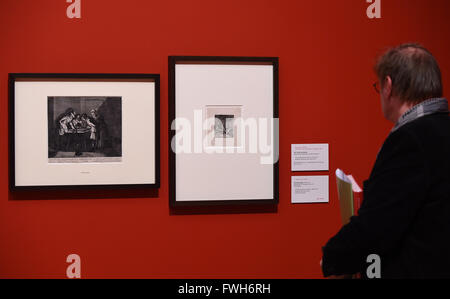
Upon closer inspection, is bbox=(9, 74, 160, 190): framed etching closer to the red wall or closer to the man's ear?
the red wall

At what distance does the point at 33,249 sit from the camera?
175 centimetres

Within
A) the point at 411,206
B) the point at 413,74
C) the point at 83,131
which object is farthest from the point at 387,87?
the point at 83,131

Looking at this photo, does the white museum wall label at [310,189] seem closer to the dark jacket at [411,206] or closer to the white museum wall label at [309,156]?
the white museum wall label at [309,156]

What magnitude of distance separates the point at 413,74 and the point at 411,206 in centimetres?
36

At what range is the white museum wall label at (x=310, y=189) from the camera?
1851 millimetres

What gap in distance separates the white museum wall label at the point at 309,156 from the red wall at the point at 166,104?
3cm

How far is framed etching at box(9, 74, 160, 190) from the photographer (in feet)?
5.61

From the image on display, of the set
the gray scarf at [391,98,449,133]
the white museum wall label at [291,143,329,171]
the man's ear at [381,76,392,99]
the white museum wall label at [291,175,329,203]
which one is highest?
the man's ear at [381,76,392,99]

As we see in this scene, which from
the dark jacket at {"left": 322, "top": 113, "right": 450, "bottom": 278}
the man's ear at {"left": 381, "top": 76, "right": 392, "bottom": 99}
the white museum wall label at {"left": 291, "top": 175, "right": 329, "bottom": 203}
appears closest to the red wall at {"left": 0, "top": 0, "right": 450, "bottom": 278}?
the white museum wall label at {"left": 291, "top": 175, "right": 329, "bottom": 203}

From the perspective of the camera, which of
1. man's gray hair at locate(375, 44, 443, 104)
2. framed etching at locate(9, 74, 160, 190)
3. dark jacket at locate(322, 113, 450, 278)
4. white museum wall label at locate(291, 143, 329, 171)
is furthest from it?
white museum wall label at locate(291, 143, 329, 171)

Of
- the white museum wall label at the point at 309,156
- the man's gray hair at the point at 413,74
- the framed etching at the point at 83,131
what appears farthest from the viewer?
the white museum wall label at the point at 309,156

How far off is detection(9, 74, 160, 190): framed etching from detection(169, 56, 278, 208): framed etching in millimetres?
104

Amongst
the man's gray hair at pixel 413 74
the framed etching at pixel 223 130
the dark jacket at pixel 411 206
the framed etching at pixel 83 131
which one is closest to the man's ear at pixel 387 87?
the man's gray hair at pixel 413 74

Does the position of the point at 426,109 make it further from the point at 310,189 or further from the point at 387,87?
the point at 310,189
